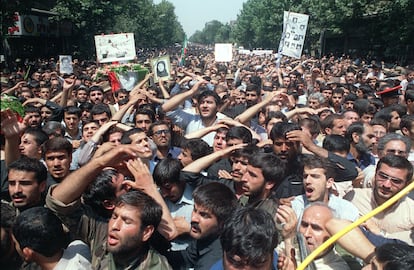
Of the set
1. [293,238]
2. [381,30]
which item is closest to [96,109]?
[293,238]

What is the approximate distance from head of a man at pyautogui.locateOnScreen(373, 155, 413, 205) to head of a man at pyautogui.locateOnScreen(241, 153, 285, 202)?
0.82m

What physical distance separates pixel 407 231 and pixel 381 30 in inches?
993

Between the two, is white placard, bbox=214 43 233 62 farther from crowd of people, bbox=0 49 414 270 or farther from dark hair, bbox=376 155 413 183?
dark hair, bbox=376 155 413 183

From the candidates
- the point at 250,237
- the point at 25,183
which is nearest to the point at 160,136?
the point at 25,183

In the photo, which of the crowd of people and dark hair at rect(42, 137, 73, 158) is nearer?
the crowd of people

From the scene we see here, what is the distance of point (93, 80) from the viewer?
11656 mm

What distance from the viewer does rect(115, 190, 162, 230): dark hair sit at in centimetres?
264

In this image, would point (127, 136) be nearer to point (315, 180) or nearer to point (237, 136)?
point (237, 136)

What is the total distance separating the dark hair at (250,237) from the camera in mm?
2295

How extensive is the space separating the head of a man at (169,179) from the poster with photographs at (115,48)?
780cm

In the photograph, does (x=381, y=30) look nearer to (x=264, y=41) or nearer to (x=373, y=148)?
(x=373, y=148)

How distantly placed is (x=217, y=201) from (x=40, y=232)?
1.10m

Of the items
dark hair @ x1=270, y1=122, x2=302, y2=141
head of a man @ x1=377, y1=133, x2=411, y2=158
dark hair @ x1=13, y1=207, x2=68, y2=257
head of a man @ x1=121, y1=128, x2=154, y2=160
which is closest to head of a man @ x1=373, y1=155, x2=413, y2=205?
head of a man @ x1=377, y1=133, x2=411, y2=158

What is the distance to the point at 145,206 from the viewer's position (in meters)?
2.67
